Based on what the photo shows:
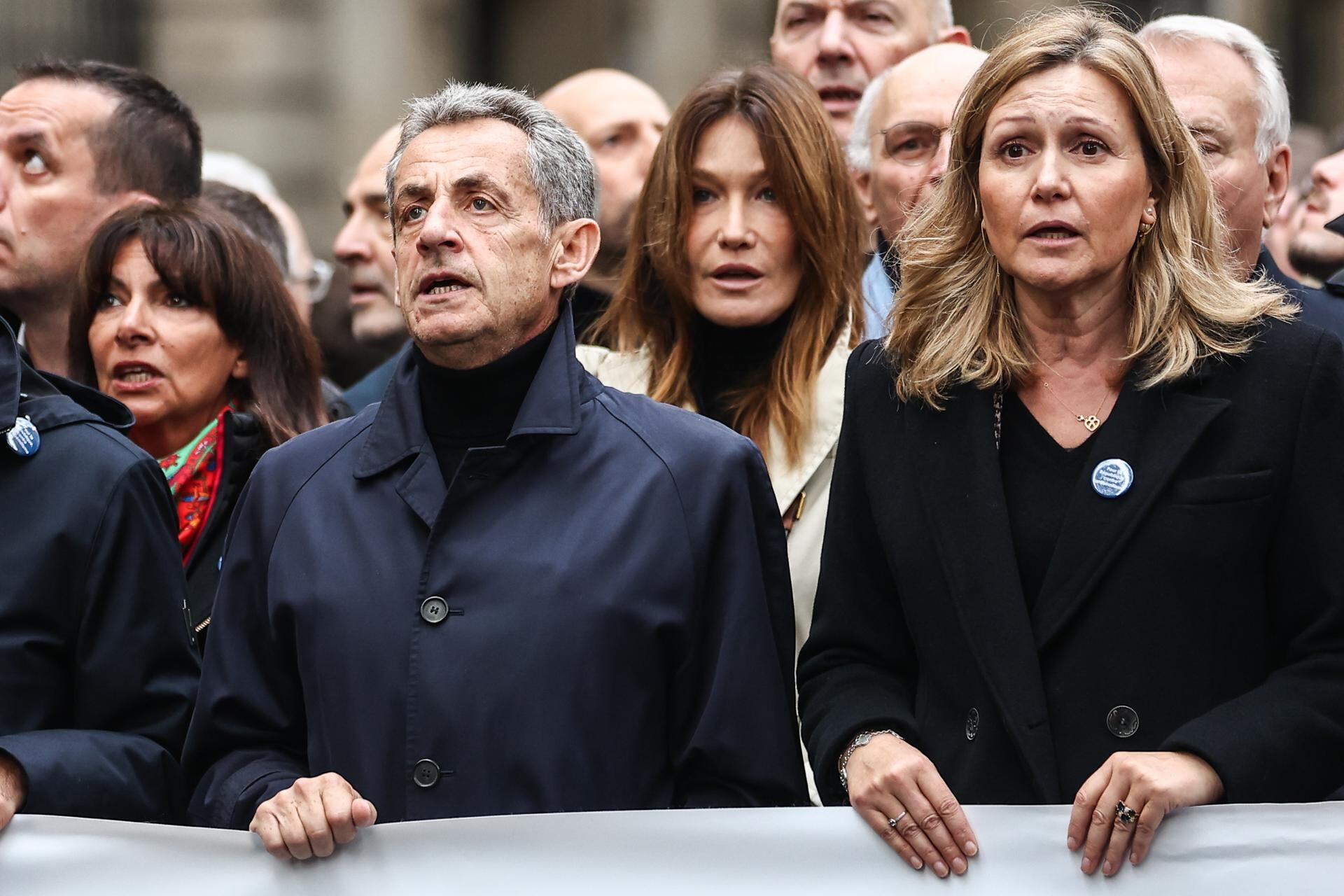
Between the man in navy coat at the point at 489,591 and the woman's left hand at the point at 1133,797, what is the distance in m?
0.61

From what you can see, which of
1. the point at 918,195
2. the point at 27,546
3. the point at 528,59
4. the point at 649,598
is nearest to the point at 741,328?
the point at 918,195

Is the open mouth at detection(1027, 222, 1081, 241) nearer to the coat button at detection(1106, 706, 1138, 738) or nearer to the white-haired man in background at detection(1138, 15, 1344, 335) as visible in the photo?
the coat button at detection(1106, 706, 1138, 738)

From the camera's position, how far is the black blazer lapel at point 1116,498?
361cm

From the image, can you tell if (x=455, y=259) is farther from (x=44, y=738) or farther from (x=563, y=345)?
(x=44, y=738)

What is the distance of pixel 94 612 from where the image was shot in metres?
4.01

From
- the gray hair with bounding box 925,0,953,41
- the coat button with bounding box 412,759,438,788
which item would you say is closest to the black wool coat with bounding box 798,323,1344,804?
the coat button with bounding box 412,759,438,788

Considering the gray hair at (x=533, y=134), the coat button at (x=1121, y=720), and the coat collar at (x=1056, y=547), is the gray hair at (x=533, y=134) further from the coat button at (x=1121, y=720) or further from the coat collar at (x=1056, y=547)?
the coat button at (x=1121, y=720)

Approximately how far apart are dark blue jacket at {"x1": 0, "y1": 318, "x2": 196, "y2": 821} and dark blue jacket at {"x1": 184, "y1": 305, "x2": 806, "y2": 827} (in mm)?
155

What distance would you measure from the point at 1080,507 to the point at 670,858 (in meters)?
Result: 0.95

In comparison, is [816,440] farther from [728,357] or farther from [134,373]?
[134,373]

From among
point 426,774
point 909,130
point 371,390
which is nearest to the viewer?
point 426,774

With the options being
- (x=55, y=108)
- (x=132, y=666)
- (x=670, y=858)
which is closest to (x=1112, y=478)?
(x=670, y=858)

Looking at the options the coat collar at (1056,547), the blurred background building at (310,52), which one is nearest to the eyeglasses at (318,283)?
the coat collar at (1056,547)

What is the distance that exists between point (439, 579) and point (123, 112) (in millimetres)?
2497
